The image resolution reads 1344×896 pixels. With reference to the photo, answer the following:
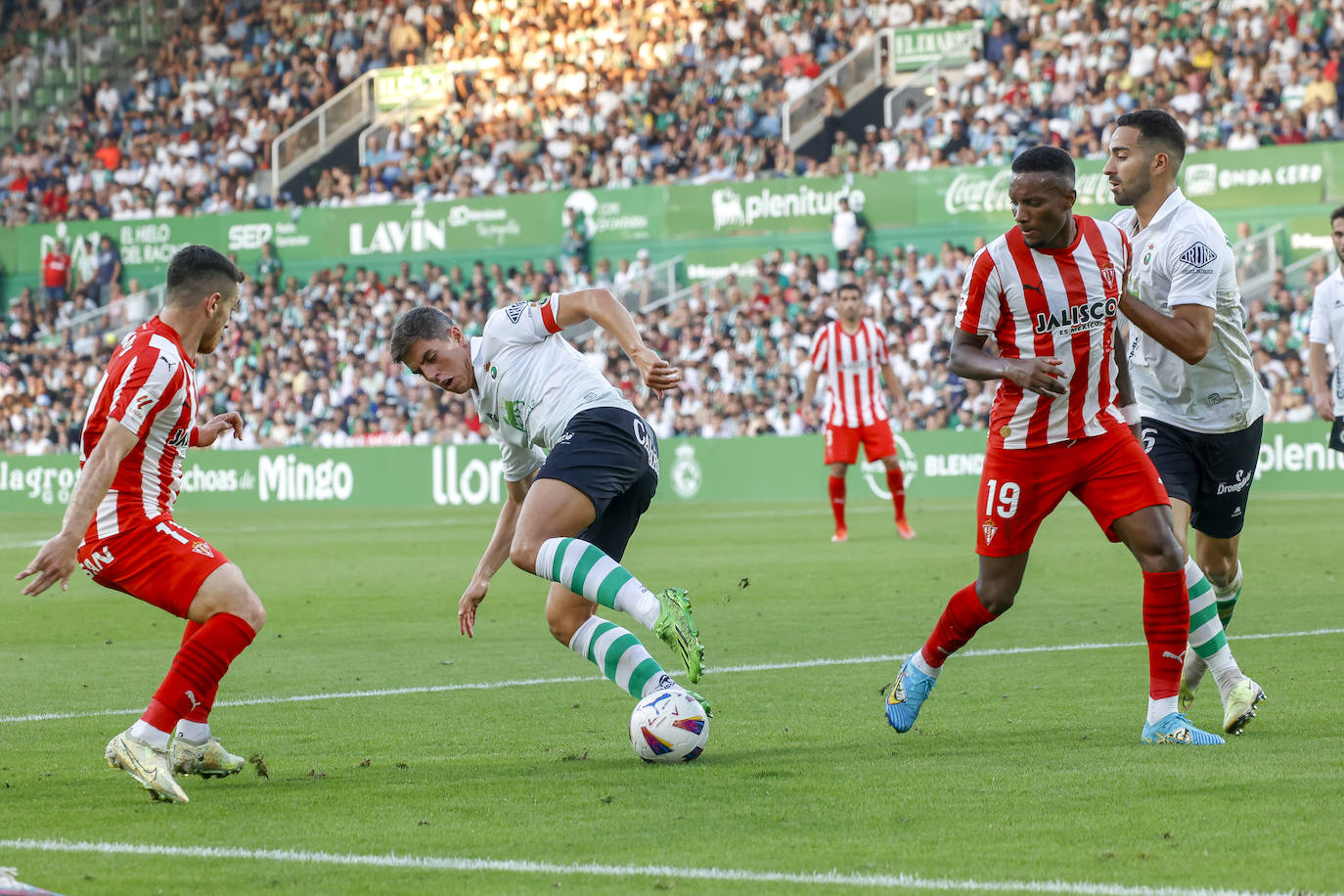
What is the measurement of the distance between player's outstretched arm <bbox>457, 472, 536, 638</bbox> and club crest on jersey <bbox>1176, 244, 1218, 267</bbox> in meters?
2.54

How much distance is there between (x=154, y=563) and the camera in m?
5.66

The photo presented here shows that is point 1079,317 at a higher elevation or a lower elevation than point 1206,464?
higher

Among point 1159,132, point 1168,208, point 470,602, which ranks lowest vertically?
point 470,602

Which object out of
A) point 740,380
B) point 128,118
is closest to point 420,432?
point 740,380

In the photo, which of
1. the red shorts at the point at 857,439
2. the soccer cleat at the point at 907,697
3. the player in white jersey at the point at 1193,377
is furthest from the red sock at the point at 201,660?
the red shorts at the point at 857,439

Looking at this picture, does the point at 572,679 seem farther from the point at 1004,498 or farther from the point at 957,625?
the point at 1004,498

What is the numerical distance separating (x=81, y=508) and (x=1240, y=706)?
392 cm

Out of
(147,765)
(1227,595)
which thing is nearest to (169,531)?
(147,765)

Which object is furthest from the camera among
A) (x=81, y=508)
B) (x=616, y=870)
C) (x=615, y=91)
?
(x=615, y=91)

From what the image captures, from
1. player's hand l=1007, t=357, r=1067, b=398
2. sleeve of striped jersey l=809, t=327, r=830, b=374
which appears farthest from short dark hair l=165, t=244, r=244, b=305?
sleeve of striped jersey l=809, t=327, r=830, b=374

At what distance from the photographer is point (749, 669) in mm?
8555

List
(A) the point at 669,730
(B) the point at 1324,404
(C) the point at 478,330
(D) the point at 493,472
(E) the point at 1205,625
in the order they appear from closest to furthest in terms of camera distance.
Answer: (A) the point at 669,730 < (E) the point at 1205,625 < (B) the point at 1324,404 < (D) the point at 493,472 < (C) the point at 478,330

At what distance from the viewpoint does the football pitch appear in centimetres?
421

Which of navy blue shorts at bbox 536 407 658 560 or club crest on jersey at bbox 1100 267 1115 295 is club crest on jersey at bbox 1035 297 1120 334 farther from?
navy blue shorts at bbox 536 407 658 560
